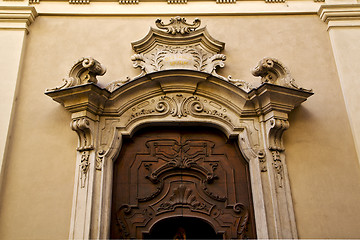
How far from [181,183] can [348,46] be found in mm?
3308

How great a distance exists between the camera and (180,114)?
5.88m

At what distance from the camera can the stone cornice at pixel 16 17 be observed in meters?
6.52

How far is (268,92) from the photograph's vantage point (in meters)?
5.55

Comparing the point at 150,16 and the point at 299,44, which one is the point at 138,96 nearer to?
the point at 150,16

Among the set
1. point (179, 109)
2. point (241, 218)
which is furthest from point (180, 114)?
point (241, 218)

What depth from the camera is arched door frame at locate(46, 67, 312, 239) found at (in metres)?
5.23

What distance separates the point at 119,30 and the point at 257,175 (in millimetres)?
3116

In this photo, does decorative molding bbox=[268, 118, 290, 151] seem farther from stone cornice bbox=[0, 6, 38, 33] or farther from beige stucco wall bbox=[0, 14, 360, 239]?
stone cornice bbox=[0, 6, 38, 33]

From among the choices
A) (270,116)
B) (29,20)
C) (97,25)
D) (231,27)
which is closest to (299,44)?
(231,27)

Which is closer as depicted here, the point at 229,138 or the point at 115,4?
the point at 229,138

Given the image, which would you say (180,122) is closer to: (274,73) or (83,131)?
(83,131)

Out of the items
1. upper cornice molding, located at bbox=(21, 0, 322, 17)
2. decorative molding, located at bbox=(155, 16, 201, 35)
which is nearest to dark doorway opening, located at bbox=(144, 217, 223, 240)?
decorative molding, located at bbox=(155, 16, 201, 35)

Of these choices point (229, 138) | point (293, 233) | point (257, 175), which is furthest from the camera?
point (229, 138)

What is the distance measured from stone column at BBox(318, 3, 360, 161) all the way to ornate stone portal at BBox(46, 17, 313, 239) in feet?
2.53
